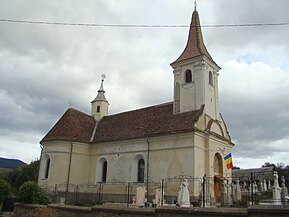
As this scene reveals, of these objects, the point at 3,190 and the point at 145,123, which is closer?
the point at 3,190

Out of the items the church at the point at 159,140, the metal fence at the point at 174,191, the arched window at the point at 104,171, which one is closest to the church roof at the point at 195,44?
the church at the point at 159,140

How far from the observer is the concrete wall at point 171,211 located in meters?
8.28

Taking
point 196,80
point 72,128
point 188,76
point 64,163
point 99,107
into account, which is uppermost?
point 188,76

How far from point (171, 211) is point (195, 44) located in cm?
2404

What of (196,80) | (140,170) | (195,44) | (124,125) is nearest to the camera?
(196,80)

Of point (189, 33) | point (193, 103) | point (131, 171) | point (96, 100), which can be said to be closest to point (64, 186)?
point (131, 171)

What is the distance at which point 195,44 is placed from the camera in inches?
1252

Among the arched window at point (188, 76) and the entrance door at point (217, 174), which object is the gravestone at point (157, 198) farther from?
the arched window at point (188, 76)

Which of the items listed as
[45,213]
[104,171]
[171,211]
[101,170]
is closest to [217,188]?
[104,171]

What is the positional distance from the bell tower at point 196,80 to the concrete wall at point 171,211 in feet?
56.7

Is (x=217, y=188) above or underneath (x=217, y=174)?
underneath

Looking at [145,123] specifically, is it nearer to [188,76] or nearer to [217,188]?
[188,76]

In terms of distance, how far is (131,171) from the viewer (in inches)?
1160

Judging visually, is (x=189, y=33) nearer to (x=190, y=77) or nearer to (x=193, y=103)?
(x=190, y=77)
